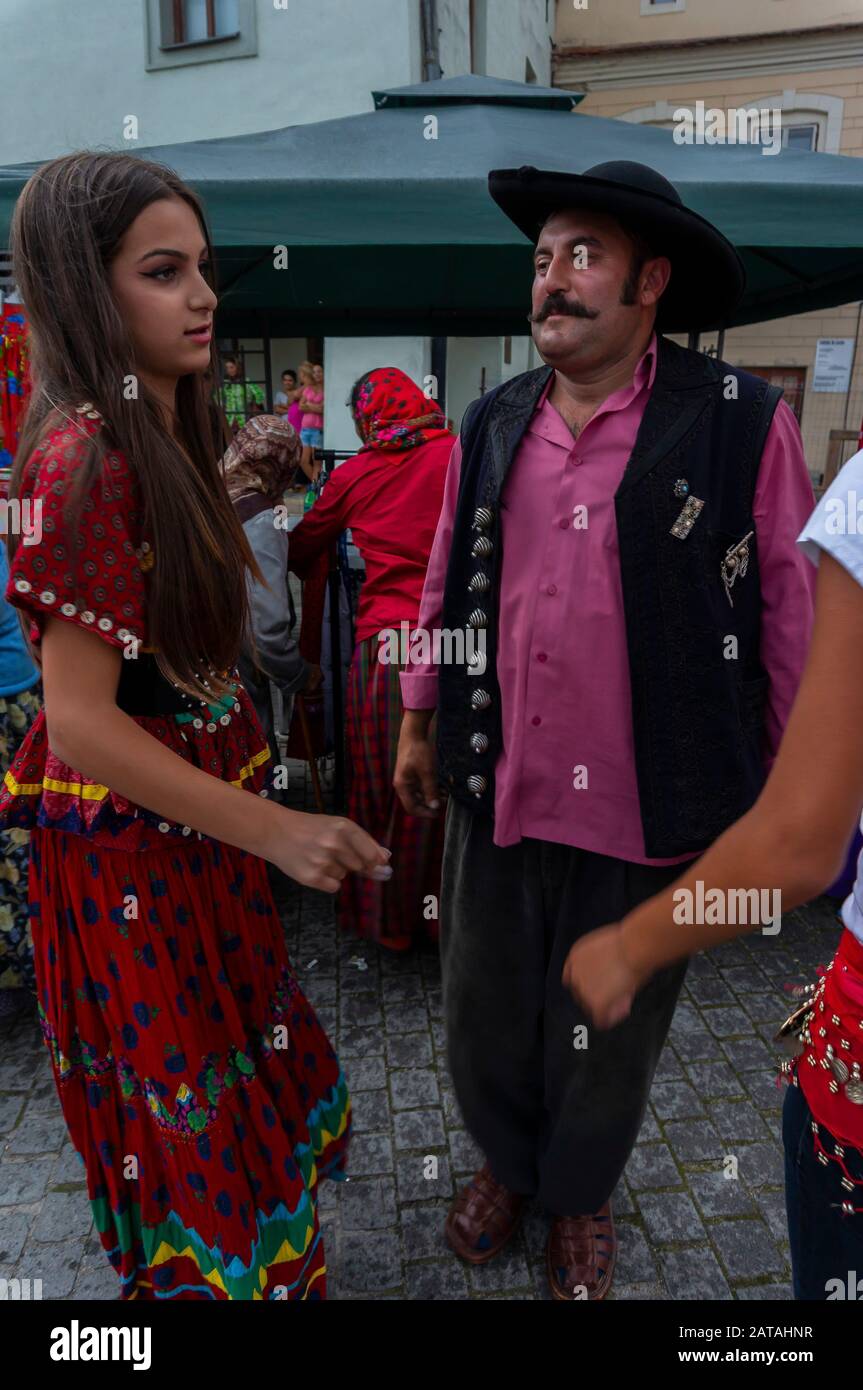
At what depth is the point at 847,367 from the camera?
15531 mm

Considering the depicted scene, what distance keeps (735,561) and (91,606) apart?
1134 mm

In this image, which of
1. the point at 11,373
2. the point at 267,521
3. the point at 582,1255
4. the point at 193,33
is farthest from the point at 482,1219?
the point at 193,33

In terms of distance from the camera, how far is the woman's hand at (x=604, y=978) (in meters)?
0.99

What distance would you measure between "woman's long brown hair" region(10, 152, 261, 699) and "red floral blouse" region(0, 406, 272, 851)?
21mm

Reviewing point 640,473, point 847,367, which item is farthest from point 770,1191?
point 847,367

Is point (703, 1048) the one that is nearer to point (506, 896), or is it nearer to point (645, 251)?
point (506, 896)

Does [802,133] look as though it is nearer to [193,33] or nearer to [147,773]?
[193,33]

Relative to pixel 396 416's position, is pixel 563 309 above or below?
below

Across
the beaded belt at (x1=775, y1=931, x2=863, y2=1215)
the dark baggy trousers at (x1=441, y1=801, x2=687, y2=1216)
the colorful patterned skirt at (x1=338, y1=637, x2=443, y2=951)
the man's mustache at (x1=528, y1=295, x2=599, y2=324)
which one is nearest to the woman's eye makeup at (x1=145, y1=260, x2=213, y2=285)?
the man's mustache at (x1=528, y1=295, x2=599, y2=324)

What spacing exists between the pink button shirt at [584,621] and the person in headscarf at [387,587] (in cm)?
129

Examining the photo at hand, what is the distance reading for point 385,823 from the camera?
3266mm

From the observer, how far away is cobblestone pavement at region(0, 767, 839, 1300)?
2.03 m

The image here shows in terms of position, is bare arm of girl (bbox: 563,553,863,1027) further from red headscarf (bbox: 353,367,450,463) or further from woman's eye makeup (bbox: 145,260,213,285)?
red headscarf (bbox: 353,367,450,463)
